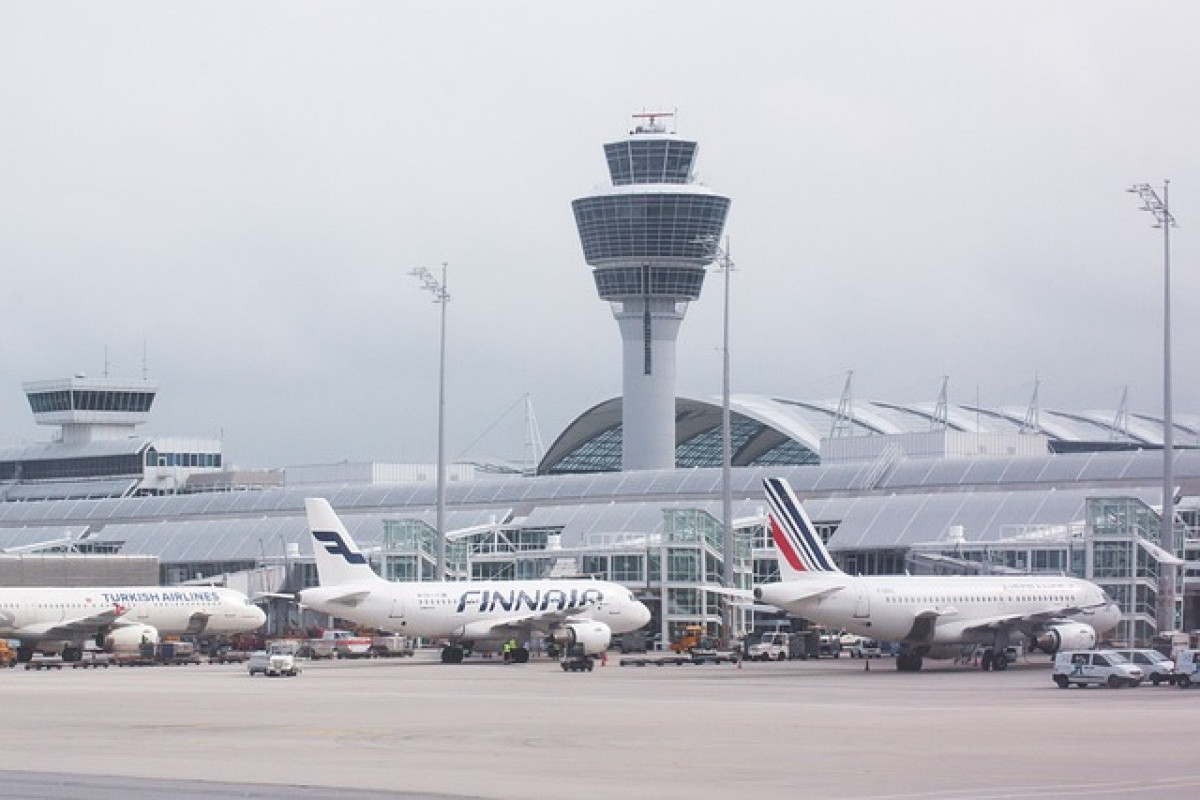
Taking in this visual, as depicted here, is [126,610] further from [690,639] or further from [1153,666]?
[1153,666]

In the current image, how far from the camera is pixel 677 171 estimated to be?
18712 centimetres

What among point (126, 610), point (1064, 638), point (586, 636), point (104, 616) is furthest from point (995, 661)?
point (126, 610)

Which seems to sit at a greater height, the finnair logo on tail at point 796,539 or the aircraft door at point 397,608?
the finnair logo on tail at point 796,539

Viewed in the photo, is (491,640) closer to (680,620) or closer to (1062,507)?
(680,620)

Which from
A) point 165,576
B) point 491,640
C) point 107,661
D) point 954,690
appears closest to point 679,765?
point 954,690

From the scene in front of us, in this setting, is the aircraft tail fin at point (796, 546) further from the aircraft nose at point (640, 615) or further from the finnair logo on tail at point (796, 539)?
the aircraft nose at point (640, 615)

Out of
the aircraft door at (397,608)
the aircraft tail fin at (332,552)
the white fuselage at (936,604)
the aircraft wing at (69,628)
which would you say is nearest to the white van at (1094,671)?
the white fuselage at (936,604)

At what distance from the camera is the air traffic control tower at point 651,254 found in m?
184

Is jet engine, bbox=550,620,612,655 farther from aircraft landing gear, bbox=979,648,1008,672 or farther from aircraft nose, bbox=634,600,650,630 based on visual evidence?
aircraft landing gear, bbox=979,648,1008,672

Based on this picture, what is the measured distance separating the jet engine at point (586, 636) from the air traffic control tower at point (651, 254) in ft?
314

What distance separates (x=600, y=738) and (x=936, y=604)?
38788mm

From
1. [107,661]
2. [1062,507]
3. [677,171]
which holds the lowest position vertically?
[107,661]

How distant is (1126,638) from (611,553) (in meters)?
35.3

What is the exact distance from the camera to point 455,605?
294 feet
